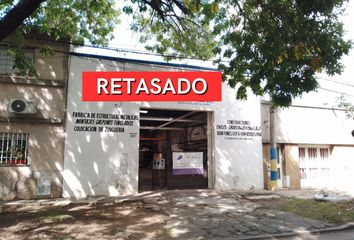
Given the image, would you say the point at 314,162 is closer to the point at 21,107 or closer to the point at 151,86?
the point at 151,86

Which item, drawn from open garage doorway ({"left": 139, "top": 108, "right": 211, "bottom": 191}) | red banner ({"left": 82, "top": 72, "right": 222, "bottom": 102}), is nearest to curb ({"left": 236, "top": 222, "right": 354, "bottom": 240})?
open garage doorway ({"left": 139, "top": 108, "right": 211, "bottom": 191})

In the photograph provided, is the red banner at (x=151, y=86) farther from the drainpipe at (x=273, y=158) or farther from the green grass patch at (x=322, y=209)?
the green grass patch at (x=322, y=209)

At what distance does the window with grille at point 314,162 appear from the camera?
53.5ft

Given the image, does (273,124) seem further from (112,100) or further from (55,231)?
(55,231)

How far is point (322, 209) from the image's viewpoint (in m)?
9.96

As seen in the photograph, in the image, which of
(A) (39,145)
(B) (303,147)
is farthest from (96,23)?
(B) (303,147)

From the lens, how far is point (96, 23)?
13.1 m

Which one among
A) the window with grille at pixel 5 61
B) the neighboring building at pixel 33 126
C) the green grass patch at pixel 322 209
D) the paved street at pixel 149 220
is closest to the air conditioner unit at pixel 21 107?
the neighboring building at pixel 33 126

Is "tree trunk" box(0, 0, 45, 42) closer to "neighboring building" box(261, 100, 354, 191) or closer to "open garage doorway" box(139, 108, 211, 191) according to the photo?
"open garage doorway" box(139, 108, 211, 191)

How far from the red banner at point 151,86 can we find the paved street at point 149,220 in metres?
3.83

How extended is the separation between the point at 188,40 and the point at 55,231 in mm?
7576

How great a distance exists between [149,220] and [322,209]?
16.8 ft

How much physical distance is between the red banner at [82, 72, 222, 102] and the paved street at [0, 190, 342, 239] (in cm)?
383

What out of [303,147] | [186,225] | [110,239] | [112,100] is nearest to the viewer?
[110,239]
